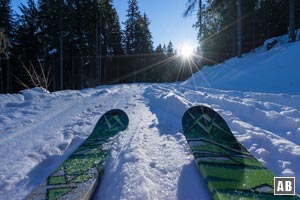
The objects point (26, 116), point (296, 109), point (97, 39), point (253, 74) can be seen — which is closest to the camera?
point (296, 109)

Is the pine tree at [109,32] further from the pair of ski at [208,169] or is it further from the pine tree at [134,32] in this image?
the pair of ski at [208,169]

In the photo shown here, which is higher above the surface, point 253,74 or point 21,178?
point 253,74

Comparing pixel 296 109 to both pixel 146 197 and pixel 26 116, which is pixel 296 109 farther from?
pixel 26 116

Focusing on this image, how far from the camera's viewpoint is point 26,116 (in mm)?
5301

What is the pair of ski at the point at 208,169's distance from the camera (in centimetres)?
192

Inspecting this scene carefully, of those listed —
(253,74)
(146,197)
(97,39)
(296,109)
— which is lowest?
(146,197)

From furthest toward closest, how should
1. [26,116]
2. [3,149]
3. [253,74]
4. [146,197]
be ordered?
[253,74], [26,116], [3,149], [146,197]

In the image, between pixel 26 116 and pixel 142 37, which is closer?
pixel 26 116

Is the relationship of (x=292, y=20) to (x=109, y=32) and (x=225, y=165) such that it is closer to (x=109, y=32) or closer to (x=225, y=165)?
(x=225, y=165)

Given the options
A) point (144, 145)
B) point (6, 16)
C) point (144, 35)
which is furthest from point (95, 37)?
point (144, 145)

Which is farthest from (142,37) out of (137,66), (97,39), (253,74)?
(253,74)

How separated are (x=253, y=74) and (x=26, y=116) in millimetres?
7927

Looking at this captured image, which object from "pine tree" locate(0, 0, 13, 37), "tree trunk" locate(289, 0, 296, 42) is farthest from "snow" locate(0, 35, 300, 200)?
"pine tree" locate(0, 0, 13, 37)

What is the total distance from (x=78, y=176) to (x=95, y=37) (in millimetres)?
27860
